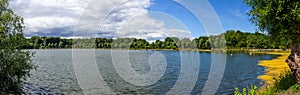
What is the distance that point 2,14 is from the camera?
27.8m

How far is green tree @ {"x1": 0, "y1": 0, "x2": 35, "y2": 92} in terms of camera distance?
2780cm

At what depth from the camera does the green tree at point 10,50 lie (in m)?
27.8

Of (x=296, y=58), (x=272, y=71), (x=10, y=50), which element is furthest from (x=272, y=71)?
(x=10, y=50)

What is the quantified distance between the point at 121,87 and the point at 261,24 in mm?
23357

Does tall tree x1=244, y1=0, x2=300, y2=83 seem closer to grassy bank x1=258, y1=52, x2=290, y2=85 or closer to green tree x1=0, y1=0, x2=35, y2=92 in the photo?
grassy bank x1=258, y1=52, x2=290, y2=85

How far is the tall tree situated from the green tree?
22493 mm

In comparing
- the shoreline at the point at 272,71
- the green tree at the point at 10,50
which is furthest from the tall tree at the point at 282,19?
the green tree at the point at 10,50

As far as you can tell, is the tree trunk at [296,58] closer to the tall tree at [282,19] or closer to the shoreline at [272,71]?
the tall tree at [282,19]

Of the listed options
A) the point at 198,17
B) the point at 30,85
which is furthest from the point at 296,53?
the point at 30,85

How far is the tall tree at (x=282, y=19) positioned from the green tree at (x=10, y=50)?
22.5m

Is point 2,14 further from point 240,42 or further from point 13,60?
point 240,42

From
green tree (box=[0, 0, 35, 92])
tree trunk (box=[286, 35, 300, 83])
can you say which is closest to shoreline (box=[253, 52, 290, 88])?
tree trunk (box=[286, 35, 300, 83])

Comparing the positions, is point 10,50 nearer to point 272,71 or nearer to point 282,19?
point 282,19

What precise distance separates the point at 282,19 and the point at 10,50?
24.7m
